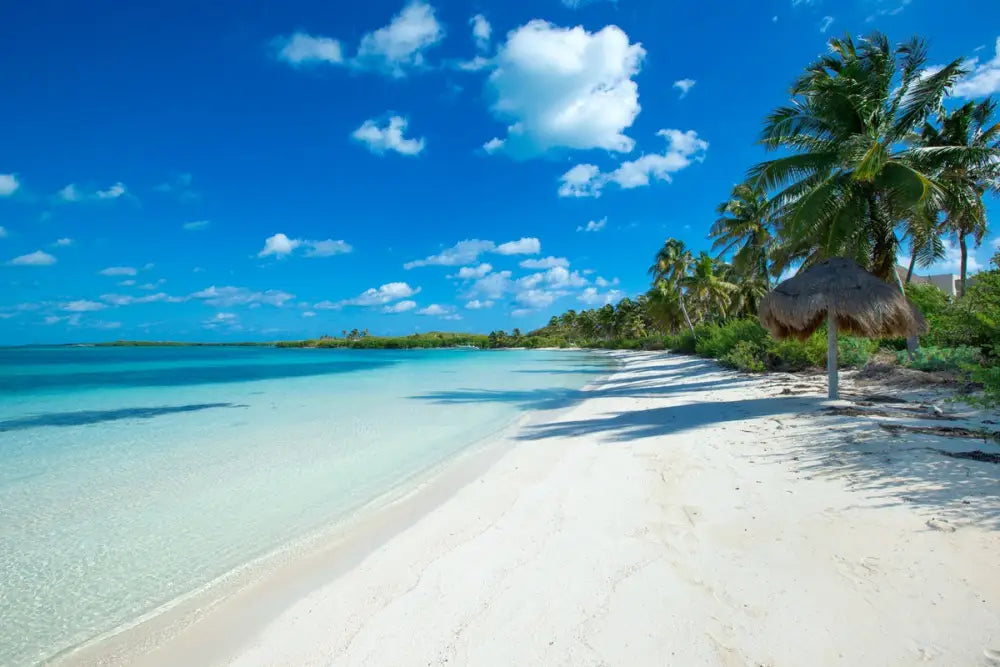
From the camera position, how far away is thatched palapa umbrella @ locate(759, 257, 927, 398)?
8484 mm

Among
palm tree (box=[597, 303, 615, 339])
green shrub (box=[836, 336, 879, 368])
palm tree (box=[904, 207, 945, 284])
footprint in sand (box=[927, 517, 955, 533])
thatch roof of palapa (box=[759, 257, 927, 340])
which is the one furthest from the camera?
palm tree (box=[597, 303, 615, 339])

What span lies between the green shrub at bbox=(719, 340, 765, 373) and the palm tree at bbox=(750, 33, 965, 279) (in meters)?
4.26

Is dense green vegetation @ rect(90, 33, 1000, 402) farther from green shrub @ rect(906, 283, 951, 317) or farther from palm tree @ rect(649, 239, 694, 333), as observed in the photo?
palm tree @ rect(649, 239, 694, 333)

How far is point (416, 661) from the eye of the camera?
2.45 m

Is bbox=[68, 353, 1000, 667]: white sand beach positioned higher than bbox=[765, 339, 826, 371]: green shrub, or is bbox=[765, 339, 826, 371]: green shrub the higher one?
bbox=[765, 339, 826, 371]: green shrub

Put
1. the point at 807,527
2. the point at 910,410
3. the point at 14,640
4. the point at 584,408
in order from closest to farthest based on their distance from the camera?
the point at 14,640, the point at 807,527, the point at 910,410, the point at 584,408

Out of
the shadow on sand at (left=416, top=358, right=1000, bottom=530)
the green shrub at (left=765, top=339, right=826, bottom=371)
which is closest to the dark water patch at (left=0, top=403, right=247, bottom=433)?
the shadow on sand at (left=416, top=358, right=1000, bottom=530)

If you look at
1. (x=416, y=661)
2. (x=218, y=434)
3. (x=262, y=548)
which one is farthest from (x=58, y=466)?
(x=416, y=661)

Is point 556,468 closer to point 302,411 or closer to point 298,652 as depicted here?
point 298,652

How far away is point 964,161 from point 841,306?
6628mm

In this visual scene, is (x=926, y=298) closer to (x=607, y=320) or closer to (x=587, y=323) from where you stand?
(x=607, y=320)

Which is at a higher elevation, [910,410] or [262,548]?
[910,410]

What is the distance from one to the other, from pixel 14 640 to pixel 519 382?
58.8 feet

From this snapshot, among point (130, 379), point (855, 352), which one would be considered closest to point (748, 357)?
point (855, 352)
